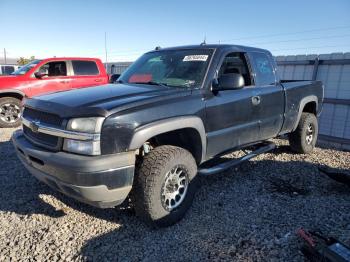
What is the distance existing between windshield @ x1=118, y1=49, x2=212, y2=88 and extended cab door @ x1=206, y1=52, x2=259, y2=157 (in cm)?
26

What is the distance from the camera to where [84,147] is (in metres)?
2.72

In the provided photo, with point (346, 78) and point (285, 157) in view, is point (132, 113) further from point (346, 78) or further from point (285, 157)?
point (346, 78)

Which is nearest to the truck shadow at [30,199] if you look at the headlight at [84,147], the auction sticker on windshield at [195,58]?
the headlight at [84,147]

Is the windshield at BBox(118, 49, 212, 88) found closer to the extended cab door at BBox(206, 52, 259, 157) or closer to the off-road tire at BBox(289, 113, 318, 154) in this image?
the extended cab door at BBox(206, 52, 259, 157)

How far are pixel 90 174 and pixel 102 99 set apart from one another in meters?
0.77

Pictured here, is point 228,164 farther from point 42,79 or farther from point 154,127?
point 42,79

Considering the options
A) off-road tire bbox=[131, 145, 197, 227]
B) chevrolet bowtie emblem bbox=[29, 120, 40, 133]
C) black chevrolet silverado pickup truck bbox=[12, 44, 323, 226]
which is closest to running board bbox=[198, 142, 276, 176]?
black chevrolet silverado pickup truck bbox=[12, 44, 323, 226]

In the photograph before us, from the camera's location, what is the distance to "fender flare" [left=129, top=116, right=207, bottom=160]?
9.29ft

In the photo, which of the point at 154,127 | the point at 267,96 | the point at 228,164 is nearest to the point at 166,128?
the point at 154,127

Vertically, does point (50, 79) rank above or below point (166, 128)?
below

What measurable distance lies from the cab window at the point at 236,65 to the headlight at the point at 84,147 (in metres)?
2.08

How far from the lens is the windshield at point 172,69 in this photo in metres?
3.73

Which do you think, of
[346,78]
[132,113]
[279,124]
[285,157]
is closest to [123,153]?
[132,113]

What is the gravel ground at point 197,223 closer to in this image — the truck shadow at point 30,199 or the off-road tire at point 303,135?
the truck shadow at point 30,199
